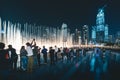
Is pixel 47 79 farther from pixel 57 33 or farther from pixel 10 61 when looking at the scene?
pixel 57 33

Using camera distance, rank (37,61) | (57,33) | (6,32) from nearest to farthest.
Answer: (37,61) → (6,32) → (57,33)

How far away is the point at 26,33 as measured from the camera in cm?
6794

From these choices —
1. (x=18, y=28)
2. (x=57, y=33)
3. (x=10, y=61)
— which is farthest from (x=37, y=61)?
(x=57, y=33)

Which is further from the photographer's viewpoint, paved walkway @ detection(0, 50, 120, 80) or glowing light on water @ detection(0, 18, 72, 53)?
glowing light on water @ detection(0, 18, 72, 53)

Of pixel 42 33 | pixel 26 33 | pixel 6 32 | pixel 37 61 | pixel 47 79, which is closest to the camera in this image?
pixel 47 79

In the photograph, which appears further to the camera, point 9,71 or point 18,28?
point 18,28

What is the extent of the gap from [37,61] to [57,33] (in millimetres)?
80448

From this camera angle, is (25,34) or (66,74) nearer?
(66,74)

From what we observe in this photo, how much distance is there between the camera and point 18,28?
2404 inches

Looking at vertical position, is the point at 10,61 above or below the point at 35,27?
below

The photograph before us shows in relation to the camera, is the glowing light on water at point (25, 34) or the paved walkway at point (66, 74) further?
the glowing light on water at point (25, 34)

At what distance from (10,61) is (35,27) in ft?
202

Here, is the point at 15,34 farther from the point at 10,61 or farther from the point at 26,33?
the point at 10,61

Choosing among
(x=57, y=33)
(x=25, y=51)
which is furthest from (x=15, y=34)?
(x=57, y=33)
